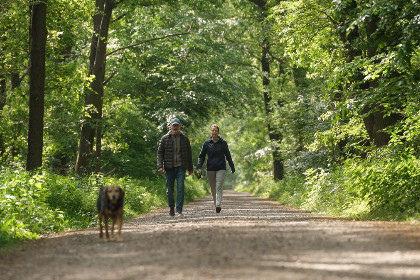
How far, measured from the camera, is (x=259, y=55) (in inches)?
1480

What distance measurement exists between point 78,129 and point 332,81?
13179 millimetres

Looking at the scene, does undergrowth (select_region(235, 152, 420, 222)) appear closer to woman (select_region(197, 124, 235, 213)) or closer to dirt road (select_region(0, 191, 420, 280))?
dirt road (select_region(0, 191, 420, 280))

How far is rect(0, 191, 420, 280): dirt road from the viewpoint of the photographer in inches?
238

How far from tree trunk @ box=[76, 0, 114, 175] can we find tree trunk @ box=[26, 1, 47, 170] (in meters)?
5.05

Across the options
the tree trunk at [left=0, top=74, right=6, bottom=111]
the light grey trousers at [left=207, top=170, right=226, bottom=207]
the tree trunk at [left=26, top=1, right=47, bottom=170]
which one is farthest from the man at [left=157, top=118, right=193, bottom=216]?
the tree trunk at [left=0, top=74, right=6, bottom=111]

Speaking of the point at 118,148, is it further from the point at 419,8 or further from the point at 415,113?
the point at 419,8

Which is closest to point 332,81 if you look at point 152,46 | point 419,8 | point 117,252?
point 419,8

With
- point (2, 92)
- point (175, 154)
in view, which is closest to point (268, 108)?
point (2, 92)

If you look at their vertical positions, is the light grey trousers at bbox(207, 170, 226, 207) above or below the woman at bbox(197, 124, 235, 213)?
below

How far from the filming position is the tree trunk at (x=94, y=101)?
72.5 feet

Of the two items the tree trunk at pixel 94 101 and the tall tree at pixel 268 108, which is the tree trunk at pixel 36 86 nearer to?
the tree trunk at pixel 94 101

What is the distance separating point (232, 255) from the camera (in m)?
7.05

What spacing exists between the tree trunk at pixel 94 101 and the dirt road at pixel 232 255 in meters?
12.4

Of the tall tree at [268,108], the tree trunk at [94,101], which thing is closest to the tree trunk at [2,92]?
the tree trunk at [94,101]
